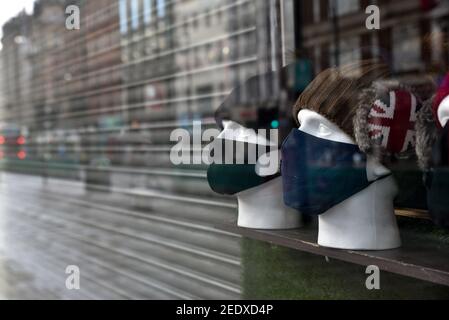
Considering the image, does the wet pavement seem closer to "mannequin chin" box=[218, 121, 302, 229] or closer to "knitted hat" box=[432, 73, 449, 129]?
"mannequin chin" box=[218, 121, 302, 229]

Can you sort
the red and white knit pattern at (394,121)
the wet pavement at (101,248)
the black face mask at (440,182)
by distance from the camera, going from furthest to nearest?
the wet pavement at (101,248) < the red and white knit pattern at (394,121) < the black face mask at (440,182)

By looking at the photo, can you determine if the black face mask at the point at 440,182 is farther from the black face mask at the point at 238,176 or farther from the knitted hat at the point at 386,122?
the black face mask at the point at 238,176

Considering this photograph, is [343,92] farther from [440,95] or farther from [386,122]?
[440,95]

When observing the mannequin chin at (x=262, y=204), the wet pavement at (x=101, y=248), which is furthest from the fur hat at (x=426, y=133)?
the wet pavement at (x=101, y=248)

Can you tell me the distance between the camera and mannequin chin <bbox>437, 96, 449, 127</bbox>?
1.10m

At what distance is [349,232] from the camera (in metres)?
1.33

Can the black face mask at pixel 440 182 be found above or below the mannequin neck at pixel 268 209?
above

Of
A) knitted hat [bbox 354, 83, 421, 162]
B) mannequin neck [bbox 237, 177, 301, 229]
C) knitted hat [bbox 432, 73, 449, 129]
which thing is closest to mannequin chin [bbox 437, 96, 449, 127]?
knitted hat [bbox 432, 73, 449, 129]

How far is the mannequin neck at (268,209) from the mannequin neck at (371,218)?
0.86 ft

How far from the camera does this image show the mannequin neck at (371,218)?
131 cm

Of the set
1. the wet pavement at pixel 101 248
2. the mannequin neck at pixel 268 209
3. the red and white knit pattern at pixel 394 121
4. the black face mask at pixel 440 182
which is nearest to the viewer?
the black face mask at pixel 440 182

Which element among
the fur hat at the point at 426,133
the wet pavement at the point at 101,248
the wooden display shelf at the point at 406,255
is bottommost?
the wet pavement at the point at 101,248
